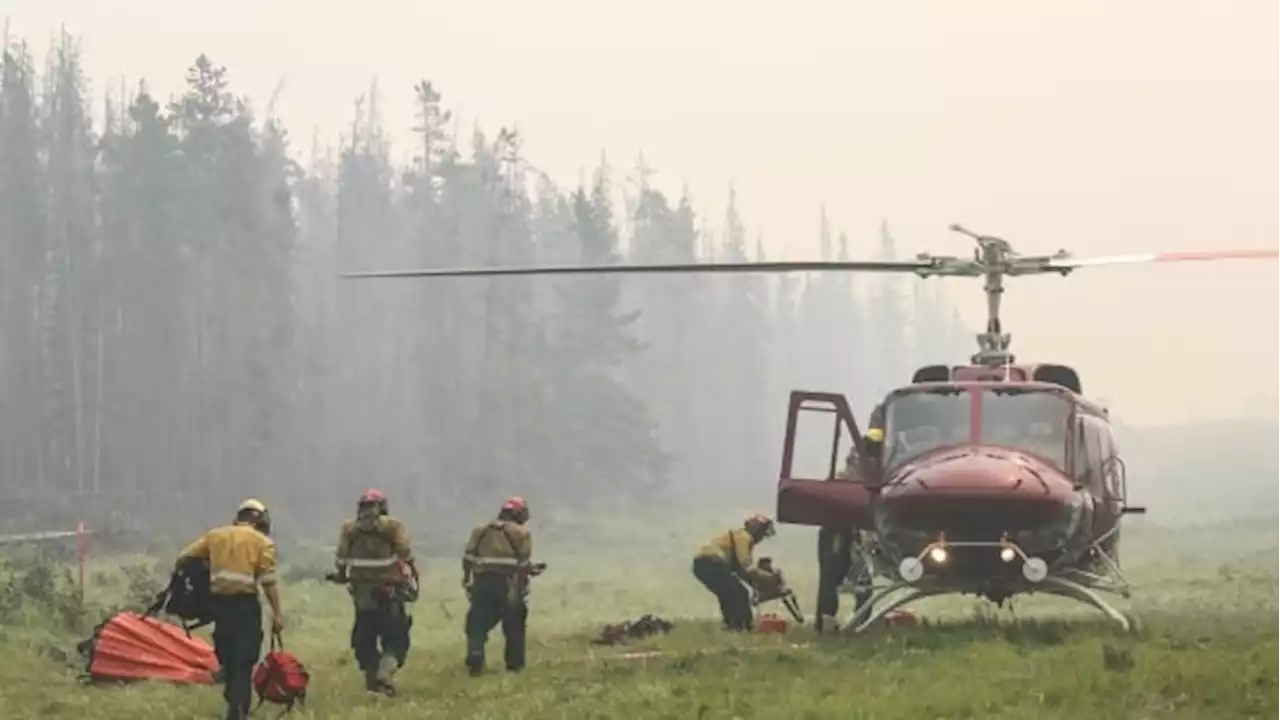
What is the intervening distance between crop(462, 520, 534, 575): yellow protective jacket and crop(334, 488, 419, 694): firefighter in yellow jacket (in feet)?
2.90

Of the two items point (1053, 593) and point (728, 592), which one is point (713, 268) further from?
point (728, 592)

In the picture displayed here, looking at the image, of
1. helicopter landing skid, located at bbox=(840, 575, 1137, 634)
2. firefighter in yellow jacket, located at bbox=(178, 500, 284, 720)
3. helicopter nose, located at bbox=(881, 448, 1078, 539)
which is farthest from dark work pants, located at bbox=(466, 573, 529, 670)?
helicopter nose, located at bbox=(881, 448, 1078, 539)

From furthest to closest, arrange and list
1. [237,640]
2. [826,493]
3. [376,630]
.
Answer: [826,493] < [376,630] < [237,640]

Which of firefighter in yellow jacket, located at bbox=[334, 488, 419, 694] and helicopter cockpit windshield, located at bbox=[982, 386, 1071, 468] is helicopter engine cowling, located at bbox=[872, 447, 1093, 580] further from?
firefighter in yellow jacket, located at bbox=[334, 488, 419, 694]

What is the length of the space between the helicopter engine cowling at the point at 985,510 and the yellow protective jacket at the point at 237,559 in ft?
16.6

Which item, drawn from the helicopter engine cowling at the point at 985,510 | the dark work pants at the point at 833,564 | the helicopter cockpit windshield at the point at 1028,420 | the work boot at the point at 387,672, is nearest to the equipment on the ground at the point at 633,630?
the dark work pants at the point at 833,564

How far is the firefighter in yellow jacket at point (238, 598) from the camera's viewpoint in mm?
10945

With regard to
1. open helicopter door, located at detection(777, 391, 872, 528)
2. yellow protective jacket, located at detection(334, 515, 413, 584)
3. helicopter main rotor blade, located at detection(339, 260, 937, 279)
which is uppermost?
helicopter main rotor blade, located at detection(339, 260, 937, 279)

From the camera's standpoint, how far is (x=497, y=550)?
44.2ft

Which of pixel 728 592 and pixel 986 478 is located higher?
pixel 986 478

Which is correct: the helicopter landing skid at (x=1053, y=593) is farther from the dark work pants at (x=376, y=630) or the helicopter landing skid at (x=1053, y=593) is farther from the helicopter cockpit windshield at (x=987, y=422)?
the dark work pants at (x=376, y=630)

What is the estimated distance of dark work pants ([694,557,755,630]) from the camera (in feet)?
54.6

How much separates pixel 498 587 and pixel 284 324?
41.2 meters

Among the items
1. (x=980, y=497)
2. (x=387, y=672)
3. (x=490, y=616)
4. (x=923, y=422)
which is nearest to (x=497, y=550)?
(x=490, y=616)
